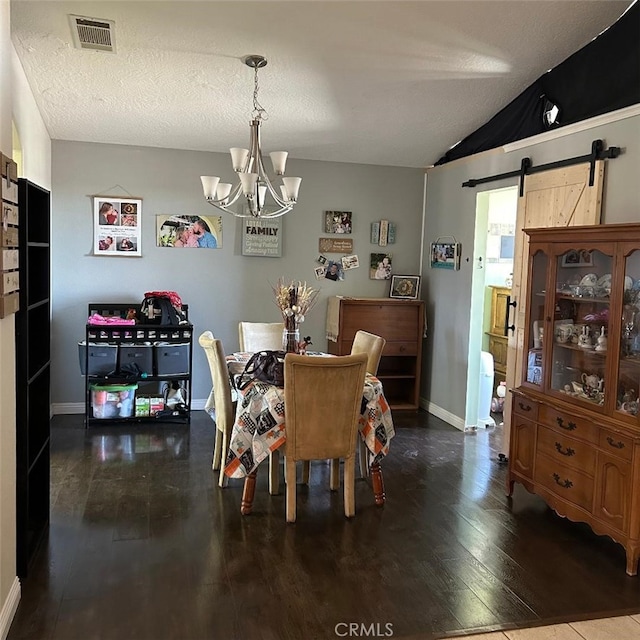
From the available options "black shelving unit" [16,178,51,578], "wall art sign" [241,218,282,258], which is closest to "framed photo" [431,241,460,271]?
"wall art sign" [241,218,282,258]

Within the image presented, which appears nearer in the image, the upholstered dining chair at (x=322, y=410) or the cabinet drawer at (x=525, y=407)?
the upholstered dining chair at (x=322, y=410)

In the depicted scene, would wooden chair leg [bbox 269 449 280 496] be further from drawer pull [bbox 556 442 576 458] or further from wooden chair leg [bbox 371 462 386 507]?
drawer pull [bbox 556 442 576 458]

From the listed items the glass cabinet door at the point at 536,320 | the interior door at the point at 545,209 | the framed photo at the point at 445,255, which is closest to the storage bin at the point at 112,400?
the framed photo at the point at 445,255

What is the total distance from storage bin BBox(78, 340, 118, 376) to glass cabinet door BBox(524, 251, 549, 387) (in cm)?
333

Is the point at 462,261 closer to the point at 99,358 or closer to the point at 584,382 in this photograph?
the point at 584,382

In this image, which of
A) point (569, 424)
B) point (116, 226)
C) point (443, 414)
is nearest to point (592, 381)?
point (569, 424)

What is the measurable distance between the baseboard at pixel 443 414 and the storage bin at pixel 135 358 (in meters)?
2.72

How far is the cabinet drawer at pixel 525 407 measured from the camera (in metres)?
3.67

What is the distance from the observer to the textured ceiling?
134 inches

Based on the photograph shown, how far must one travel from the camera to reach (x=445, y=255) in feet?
18.9

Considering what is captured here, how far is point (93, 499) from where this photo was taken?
143 inches

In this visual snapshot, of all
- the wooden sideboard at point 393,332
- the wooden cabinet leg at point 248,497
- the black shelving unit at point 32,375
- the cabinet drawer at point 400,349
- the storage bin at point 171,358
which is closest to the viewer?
the black shelving unit at point 32,375

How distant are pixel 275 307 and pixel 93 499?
277 cm

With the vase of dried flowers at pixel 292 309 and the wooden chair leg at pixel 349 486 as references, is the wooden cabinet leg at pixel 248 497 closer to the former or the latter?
the wooden chair leg at pixel 349 486
